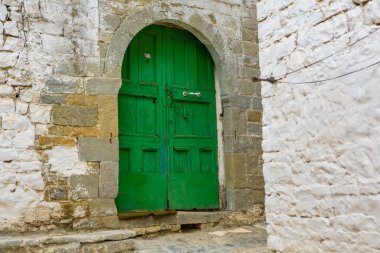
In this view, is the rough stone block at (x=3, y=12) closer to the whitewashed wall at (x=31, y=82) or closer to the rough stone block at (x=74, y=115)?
the whitewashed wall at (x=31, y=82)

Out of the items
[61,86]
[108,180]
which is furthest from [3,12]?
[108,180]

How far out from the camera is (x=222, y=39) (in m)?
5.61

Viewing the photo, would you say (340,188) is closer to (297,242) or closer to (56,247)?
(297,242)

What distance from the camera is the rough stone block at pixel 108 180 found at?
4594 millimetres

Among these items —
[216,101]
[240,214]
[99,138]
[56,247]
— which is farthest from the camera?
[216,101]

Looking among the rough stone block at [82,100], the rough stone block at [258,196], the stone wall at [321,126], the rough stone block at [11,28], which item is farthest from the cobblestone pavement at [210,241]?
the rough stone block at [11,28]

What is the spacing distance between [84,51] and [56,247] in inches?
81.0

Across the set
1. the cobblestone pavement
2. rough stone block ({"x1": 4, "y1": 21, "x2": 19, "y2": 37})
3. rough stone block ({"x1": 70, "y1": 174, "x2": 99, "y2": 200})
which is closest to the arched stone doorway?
the cobblestone pavement

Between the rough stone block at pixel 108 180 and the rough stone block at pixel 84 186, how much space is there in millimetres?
52

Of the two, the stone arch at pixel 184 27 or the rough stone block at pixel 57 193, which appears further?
the stone arch at pixel 184 27

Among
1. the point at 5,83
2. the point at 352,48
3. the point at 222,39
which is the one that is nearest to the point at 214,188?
the point at 222,39

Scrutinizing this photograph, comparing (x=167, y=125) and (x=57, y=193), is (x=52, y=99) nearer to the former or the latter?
(x=57, y=193)

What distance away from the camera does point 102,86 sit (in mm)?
4762

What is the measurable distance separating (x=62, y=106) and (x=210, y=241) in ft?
A: 6.88
